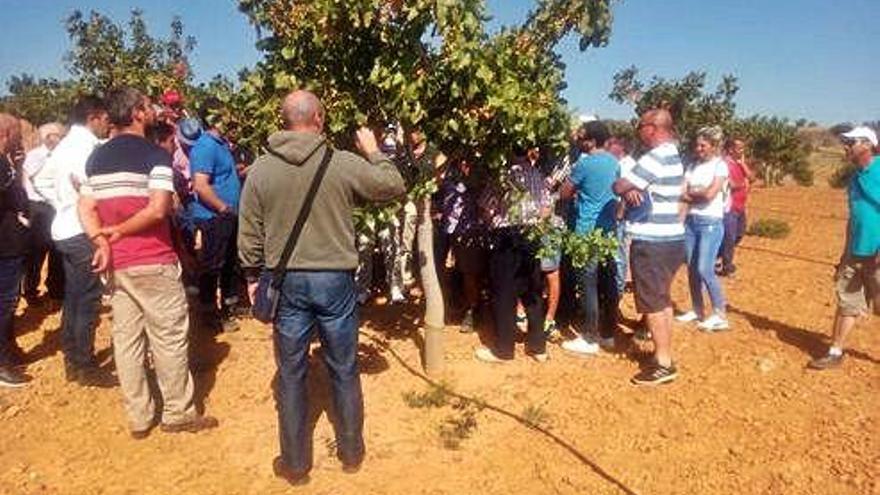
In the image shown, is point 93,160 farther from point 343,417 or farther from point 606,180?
point 606,180

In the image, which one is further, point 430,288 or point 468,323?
point 468,323

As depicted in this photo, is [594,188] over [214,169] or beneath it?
beneath

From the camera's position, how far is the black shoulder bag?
13.5ft

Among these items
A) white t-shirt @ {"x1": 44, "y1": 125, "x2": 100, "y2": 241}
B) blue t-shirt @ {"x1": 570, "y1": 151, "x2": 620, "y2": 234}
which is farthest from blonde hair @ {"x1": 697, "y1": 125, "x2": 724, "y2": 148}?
white t-shirt @ {"x1": 44, "y1": 125, "x2": 100, "y2": 241}

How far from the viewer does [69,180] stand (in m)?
5.75

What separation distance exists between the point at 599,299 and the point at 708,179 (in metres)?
1.63

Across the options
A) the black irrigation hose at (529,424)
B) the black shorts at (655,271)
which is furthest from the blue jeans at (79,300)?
the black shorts at (655,271)

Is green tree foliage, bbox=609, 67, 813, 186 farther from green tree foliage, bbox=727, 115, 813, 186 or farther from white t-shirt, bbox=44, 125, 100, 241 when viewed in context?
white t-shirt, bbox=44, 125, 100, 241

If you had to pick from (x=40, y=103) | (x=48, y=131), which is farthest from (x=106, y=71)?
(x=40, y=103)

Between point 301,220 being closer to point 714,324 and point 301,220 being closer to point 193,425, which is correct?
point 193,425

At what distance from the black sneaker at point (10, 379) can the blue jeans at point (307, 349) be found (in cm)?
296

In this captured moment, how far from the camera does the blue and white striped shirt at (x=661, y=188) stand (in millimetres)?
5711

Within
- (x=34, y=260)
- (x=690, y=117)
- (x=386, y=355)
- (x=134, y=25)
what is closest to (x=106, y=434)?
(x=386, y=355)

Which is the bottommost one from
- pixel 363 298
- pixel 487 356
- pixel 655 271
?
pixel 487 356
